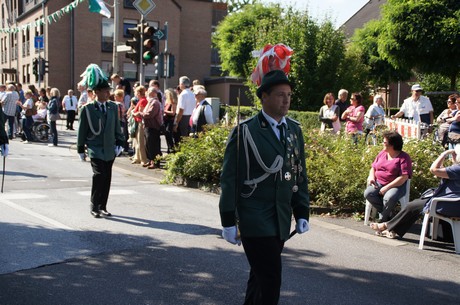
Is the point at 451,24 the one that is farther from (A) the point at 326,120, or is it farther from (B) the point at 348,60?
(A) the point at 326,120

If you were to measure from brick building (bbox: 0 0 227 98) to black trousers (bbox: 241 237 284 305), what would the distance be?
36.3 meters

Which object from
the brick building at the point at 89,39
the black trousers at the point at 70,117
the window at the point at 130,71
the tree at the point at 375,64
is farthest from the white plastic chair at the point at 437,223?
the window at the point at 130,71

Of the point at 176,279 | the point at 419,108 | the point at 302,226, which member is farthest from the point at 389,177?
the point at 419,108

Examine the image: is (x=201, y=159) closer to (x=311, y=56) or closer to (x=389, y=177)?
(x=389, y=177)

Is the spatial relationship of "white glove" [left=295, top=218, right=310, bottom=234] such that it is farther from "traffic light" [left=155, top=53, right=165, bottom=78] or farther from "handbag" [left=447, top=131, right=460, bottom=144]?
"traffic light" [left=155, top=53, right=165, bottom=78]

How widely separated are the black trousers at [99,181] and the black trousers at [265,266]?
4.64 meters

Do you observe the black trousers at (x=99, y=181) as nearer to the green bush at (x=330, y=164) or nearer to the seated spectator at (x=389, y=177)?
the green bush at (x=330, y=164)

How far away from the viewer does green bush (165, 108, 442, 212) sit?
8742mm

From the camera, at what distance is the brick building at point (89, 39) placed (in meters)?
44.1

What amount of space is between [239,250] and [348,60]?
19.2 meters

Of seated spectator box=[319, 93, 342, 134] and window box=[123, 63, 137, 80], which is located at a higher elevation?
window box=[123, 63, 137, 80]

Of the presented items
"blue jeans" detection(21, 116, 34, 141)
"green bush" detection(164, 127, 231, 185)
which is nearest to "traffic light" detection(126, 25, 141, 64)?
"green bush" detection(164, 127, 231, 185)

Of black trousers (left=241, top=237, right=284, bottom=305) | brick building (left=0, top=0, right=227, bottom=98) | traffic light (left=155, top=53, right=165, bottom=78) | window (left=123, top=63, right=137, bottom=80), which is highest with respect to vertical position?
brick building (left=0, top=0, right=227, bottom=98)

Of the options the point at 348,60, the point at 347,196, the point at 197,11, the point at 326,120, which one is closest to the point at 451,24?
the point at 348,60
